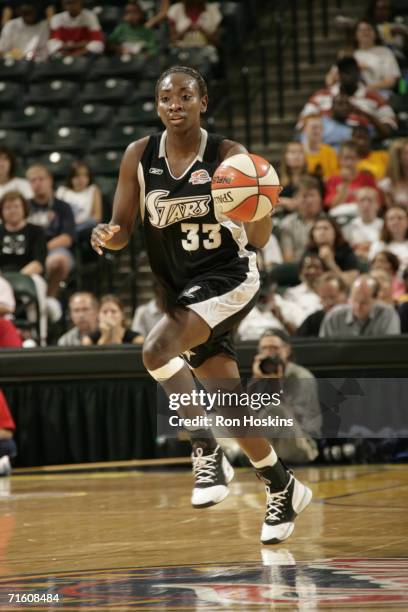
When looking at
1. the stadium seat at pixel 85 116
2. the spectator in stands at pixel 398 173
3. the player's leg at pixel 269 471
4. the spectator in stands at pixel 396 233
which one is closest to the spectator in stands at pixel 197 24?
the stadium seat at pixel 85 116

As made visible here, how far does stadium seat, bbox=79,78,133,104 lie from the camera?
1363cm

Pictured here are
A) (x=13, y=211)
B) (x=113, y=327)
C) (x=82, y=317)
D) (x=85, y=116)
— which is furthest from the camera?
(x=85, y=116)

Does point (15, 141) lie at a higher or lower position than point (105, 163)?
higher

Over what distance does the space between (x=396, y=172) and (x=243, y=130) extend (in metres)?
3.50

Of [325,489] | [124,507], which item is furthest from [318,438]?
[124,507]

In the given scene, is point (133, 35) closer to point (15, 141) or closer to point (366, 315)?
point (15, 141)

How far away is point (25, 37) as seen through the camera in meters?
15.0

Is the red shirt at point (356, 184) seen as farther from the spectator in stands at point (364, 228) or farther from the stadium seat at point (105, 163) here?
the stadium seat at point (105, 163)

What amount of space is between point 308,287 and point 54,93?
16.7 feet

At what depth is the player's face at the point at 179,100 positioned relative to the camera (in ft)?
17.4

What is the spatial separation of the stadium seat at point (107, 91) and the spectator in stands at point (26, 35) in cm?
139

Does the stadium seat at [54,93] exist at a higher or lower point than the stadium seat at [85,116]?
higher

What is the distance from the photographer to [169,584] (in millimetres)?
4246

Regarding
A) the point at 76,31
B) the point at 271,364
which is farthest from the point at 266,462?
the point at 76,31
